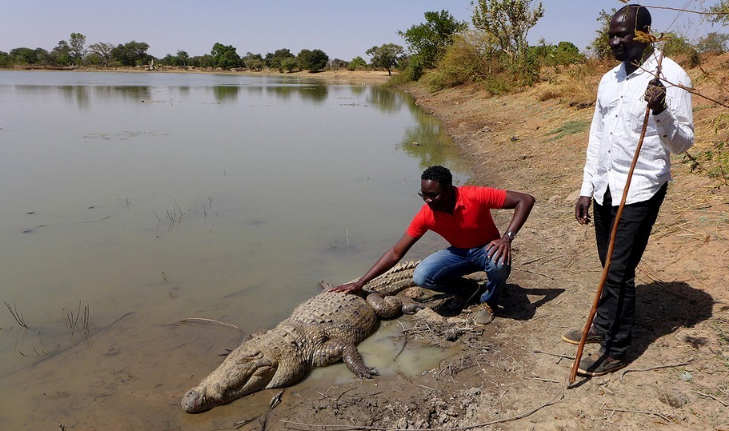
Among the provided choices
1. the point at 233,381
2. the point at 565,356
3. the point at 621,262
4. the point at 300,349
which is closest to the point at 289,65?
the point at 300,349

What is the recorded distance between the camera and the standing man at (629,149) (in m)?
2.67

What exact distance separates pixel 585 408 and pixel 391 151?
423 inches

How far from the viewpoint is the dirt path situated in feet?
9.46

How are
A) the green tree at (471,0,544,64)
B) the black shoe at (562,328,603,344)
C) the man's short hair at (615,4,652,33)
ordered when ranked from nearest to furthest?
1. the man's short hair at (615,4,652,33)
2. the black shoe at (562,328,603,344)
3. the green tree at (471,0,544,64)

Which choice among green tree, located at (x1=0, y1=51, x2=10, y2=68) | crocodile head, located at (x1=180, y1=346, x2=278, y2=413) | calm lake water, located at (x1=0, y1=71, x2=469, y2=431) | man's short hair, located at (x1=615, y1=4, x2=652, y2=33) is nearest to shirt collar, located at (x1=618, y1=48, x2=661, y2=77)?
man's short hair, located at (x1=615, y1=4, x2=652, y2=33)

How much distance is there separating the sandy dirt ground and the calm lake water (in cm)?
51

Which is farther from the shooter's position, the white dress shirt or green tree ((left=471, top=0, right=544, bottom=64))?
green tree ((left=471, top=0, right=544, bottom=64))

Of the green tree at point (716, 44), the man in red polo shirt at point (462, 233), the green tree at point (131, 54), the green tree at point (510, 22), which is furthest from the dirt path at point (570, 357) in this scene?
the green tree at point (131, 54)

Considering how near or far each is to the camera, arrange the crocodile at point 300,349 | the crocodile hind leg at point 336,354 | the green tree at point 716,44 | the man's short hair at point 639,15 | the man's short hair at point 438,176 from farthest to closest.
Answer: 1. the green tree at point 716,44
2. the crocodile hind leg at point 336,354
3. the man's short hair at point 438,176
4. the crocodile at point 300,349
5. the man's short hair at point 639,15

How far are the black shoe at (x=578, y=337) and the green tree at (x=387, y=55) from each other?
6000 centimetres

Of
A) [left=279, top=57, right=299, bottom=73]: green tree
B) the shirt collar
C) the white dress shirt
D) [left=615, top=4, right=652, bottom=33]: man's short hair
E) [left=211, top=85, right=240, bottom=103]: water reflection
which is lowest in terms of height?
the white dress shirt

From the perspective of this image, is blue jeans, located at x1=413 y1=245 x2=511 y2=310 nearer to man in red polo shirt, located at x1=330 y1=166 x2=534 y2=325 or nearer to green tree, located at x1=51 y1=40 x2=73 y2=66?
man in red polo shirt, located at x1=330 y1=166 x2=534 y2=325

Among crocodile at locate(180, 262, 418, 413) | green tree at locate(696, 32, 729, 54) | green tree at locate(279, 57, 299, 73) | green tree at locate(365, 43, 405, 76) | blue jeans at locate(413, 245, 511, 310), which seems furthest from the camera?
green tree at locate(279, 57, 299, 73)

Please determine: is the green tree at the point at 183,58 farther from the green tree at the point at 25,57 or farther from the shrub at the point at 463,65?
the shrub at the point at 463,65
